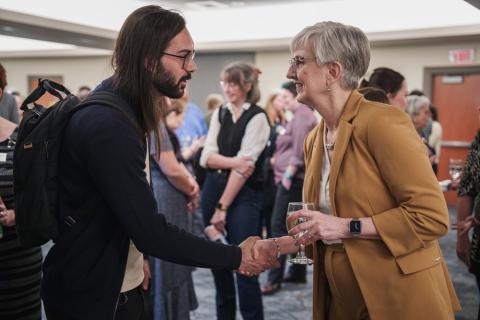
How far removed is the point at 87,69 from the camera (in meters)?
13.7

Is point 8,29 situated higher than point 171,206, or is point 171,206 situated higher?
point 8,29

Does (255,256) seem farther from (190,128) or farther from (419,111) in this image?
(190,128)

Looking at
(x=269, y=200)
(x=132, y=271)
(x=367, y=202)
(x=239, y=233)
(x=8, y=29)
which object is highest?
(x=8, y=29)

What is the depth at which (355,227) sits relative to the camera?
168cm

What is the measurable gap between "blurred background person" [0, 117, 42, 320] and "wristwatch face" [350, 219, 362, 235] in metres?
1.53

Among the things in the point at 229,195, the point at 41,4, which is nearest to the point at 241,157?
the point at 229,195

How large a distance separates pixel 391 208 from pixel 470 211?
165 cm

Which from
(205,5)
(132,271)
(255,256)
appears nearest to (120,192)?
(132,271)

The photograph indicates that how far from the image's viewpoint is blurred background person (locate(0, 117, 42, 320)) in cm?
245

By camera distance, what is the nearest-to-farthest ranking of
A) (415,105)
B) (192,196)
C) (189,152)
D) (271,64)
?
(192,196)
(189,152)
(415,105)
(271,64)

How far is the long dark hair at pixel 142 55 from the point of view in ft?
5.44

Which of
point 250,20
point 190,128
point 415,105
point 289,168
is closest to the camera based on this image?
point 289,168

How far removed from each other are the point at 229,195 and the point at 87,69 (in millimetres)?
11211

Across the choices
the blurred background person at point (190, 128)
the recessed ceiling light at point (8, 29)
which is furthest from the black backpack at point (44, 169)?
the recessed ceiling light at point (8, 29)
